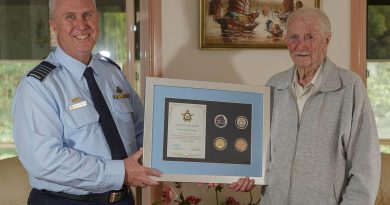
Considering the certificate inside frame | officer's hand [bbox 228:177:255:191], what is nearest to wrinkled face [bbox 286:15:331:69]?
the certificate inside frame

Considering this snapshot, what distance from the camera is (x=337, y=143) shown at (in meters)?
1.76

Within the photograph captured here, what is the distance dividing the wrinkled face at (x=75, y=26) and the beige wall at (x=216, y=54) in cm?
104

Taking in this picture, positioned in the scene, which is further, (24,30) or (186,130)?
(24,30)

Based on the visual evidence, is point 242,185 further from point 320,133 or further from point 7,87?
point 7,87

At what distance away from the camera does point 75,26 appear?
1777 millimetres

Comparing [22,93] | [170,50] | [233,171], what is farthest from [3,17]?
[233,171]

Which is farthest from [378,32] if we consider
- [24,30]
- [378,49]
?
[24,30]

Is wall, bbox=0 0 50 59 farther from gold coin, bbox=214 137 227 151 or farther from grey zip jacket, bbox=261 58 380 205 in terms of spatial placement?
grey zip jacket, bbox=261 58 380 205

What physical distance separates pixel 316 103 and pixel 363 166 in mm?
266

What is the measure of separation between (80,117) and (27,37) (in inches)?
76.8

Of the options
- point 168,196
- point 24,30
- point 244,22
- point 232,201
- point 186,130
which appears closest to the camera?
point 186,130

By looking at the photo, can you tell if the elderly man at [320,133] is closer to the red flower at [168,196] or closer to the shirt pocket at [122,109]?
the shirt pocket at [122,109]

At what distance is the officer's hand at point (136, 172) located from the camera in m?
1.77

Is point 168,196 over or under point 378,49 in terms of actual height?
under
